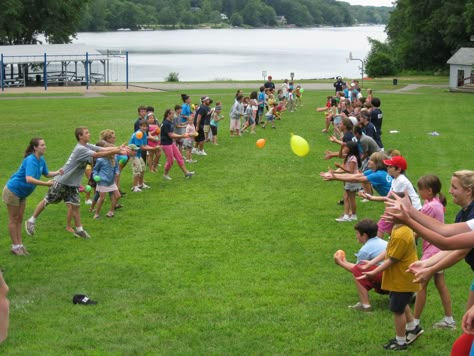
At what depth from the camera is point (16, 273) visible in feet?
35.4

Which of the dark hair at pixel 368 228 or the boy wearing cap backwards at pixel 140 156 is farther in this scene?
the boy wearing cap backwards at pixel 140 156

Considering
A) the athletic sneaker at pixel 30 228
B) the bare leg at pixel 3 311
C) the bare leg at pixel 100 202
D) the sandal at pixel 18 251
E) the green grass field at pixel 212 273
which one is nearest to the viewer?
the bare leg at pixel 3 311

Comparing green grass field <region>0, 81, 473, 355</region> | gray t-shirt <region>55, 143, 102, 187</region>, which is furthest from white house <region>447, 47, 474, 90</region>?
gray t-shirt <region>55, 143, 102, 187</region>

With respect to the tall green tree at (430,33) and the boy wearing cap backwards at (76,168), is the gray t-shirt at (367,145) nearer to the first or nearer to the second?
the boy wearing cap backwards at (76,168)

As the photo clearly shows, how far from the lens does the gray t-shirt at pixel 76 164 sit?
472 inches

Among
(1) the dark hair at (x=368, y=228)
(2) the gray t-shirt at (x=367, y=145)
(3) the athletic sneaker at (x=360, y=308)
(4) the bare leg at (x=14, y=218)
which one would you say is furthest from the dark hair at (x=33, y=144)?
(2) the gray t-shirt at (x=367, y=145)

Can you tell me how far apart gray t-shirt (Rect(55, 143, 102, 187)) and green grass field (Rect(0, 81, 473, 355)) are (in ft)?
3.79

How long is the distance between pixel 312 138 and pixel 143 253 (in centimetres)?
1558

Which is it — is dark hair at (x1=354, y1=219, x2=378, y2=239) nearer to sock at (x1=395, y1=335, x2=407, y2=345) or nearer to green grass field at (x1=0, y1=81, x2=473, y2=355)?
green grass field at (x1=0, y1=81, x2=473, y2=355)

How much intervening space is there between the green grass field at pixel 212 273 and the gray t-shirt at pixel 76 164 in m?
1.16

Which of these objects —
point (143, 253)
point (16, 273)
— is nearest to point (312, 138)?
point (143, 253)

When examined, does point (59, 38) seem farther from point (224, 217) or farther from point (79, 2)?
point (224, 217)

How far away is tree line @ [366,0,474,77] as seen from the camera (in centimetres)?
6512

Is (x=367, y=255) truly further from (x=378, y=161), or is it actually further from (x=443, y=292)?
(x=378, y=161)
